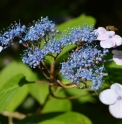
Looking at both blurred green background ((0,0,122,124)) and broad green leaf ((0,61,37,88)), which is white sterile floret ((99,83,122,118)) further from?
blurred green background ((0,0,122,124))

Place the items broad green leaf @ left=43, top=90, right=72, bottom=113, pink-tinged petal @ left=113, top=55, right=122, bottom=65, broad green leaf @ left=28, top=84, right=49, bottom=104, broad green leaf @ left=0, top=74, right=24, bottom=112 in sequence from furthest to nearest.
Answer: broad green leaf @ left=28, top=84, right=49, bottom=104
broad green leaf @ left=43, top=90, right=72, bottom=113
broad green leaf @ left=0, top=74, right=24, bottom=112
pink-tinged petal @ left=113, top=55, right=122, bottom=65

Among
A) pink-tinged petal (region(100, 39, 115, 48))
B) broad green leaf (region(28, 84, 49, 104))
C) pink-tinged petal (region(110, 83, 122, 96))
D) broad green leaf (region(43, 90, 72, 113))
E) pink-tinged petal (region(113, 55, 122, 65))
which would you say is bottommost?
pink-tinged petal (region(110, 83, 122, 96))

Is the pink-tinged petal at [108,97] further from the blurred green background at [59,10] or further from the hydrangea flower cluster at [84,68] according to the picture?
the blurred green background at [59,10]

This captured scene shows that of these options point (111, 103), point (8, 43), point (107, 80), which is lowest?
point (111, 103)

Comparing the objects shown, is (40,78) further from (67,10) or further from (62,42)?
(67,10)

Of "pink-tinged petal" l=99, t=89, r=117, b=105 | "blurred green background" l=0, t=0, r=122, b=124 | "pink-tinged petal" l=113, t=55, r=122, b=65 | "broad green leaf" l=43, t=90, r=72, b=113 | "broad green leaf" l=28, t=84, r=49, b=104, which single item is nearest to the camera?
"pink-tinged petal" l=99, t=89, r=117, b=105

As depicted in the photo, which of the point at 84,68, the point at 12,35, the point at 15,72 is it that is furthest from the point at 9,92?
the point at 15,72

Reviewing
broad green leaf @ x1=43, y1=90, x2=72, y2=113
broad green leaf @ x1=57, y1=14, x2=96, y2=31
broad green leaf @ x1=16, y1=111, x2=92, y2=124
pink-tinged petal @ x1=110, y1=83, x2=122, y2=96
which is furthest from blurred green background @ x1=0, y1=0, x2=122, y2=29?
pink-tinged petal @ x1=110, y1=83, x2=122, y2=96

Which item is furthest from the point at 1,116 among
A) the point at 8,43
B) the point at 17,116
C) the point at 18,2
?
the point at 18,2
